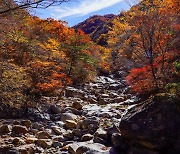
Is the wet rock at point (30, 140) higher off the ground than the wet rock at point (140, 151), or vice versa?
the wet rock at point (30, 140)

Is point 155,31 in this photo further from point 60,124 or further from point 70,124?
point 60,124

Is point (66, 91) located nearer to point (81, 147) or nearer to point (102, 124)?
point (102, 124)

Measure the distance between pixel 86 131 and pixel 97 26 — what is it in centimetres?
5709

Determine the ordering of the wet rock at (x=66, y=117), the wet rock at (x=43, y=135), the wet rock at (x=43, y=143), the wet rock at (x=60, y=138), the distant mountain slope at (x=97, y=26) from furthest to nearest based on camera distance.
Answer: the distant mountain slope at (x=97, y=26) < the wet rock at (x=66, y=117) < the wet rock at (x=43, y=135) < the wet rock at (x=60, y=138) < the wet rock at (x=43, y=143)

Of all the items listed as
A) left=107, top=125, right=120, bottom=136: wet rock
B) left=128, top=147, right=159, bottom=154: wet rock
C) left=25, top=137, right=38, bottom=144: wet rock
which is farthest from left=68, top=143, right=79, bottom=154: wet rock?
left=128, top=147, right=159, bottom=154: wet rock

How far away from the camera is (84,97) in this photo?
18.1 m

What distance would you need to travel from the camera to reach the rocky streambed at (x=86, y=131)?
7.06 meters

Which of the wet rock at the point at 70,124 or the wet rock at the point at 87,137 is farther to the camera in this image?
the wet rock at the point at 70,124

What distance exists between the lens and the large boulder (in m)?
6.92

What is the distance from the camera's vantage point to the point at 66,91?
18734 mm

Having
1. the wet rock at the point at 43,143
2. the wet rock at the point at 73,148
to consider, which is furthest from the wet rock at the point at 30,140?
the wet rock at the point at 73,148

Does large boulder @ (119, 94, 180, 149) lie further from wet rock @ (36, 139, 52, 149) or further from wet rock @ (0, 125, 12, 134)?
wet rock @ (0, 125, 12, 134)

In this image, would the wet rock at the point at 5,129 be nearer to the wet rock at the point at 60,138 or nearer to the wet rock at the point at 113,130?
the wet rock at the point at 60,138

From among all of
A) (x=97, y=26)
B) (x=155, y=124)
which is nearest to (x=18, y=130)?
(x=155, y=124)
